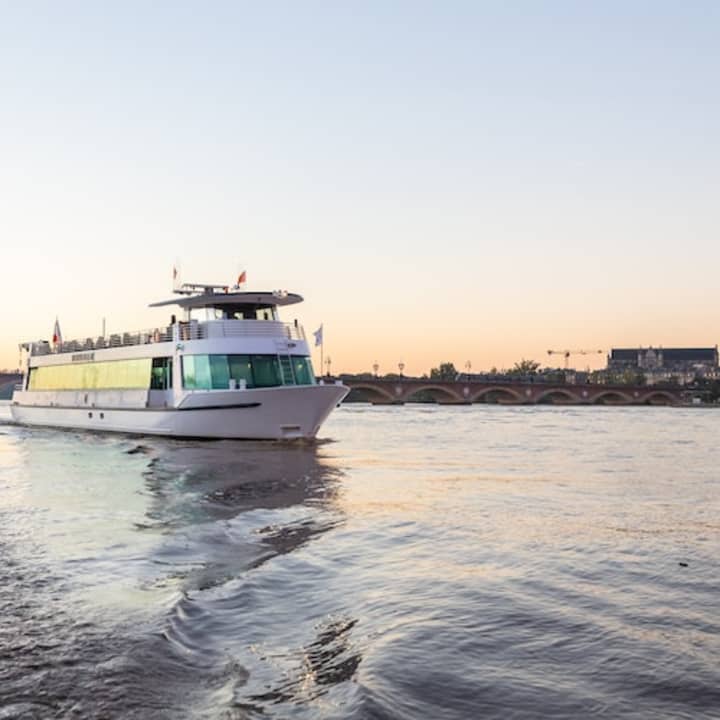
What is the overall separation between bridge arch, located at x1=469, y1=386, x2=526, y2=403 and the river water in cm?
13331

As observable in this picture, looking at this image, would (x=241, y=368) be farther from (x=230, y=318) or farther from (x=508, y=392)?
(x=508, y=392)

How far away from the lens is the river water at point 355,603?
5633mm

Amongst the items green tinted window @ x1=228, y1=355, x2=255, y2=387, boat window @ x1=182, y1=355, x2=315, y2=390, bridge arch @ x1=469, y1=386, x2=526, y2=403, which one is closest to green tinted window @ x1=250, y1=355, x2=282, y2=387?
boat window @ x1=182, y1=355, x2=315, y2=390

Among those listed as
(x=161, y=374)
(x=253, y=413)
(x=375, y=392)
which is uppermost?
(x=161, y=374)

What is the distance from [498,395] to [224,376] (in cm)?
14220

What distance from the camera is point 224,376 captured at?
34.7m

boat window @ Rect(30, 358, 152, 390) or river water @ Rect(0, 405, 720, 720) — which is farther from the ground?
boat window @ Rect(30, 358, 152, 390)

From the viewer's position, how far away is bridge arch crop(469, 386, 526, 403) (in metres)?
151

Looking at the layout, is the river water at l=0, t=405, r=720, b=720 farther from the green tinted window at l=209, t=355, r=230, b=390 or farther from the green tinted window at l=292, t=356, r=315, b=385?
the green tinted window at l=292, t=356, r=315, b=385

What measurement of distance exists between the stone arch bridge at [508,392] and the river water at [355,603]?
113 meters

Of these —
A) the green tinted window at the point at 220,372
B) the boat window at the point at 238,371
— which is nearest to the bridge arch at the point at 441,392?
the boat window at the point at 238,371

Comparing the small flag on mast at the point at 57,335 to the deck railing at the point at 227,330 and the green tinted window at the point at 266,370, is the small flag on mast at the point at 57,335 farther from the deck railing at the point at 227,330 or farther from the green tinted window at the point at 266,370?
the green tinted window at the point at 266,370

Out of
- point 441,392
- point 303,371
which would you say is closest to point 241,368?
point 303,371

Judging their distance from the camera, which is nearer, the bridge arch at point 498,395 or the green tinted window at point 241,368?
the green tinted window at point 241,368
